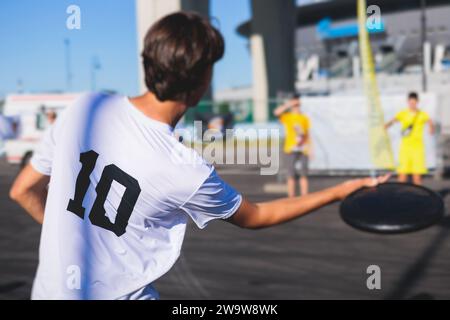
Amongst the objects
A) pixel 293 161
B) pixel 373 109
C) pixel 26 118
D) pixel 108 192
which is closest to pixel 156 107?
pixel 108 192

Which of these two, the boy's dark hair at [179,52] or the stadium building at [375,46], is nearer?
the boy's dark hair at [179,52]

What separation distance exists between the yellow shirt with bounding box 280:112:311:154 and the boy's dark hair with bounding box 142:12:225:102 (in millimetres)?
9273

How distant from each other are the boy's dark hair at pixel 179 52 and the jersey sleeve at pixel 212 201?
30 cm

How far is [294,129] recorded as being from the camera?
11125 mm

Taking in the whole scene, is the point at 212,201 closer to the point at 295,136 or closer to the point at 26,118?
the point at 295,136

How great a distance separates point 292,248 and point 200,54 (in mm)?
6014

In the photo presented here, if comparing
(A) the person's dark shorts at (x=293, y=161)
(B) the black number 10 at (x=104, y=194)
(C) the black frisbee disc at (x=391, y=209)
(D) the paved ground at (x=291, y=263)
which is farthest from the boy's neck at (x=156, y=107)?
(A) the person's dark shorts at (x=293, y=161)

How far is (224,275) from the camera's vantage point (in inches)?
248

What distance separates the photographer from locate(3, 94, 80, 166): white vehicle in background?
20.6 m

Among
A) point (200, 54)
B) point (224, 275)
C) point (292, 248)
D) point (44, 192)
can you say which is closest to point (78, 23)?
point (44, 192)

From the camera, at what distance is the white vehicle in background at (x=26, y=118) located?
20.6 meters

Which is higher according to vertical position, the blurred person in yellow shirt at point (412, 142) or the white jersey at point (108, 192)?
the white jersey at point (108, 192)

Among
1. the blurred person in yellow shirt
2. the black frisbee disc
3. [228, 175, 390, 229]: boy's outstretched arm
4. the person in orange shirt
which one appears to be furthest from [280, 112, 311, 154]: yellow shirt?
[228, 175, 390, 229]: boy's outstretched arm

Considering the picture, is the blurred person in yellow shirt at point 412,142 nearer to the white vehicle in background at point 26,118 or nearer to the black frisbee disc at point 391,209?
the black frisbee disc at point 391,209
